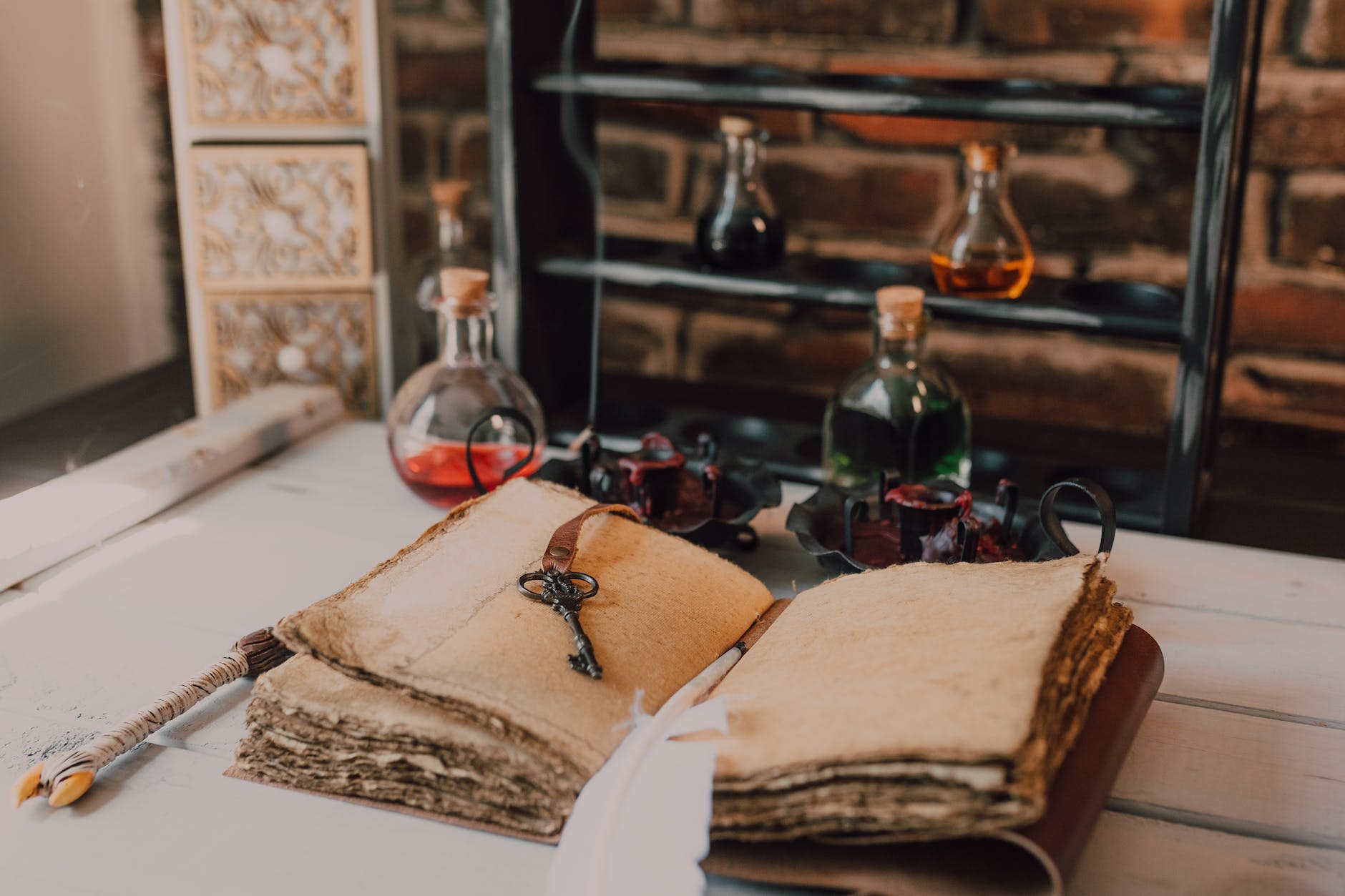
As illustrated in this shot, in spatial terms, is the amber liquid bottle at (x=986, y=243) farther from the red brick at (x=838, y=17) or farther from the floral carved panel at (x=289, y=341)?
the floral carved panel at (x=289, y=341)

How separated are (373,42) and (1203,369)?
0.99m

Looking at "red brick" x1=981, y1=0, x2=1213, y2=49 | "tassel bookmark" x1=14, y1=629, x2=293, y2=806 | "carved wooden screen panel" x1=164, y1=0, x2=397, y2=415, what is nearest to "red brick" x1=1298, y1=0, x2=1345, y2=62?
"red brick" x1=981, y1=0, x2=1213, y2=49

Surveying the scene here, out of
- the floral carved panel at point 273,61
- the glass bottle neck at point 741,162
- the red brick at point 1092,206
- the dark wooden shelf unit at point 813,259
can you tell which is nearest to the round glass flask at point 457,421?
the dark wooden shelf unit at point 813,259

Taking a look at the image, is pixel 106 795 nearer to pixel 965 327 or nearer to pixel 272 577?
pixel 272 577

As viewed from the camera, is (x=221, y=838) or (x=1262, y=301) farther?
(x=1262, y=301)

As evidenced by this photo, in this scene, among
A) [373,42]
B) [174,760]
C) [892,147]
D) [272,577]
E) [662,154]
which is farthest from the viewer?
[662,154]

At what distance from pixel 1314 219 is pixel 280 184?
3.94 feet

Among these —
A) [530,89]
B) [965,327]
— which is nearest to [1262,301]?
[965,327]

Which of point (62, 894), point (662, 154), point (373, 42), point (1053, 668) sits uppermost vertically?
point (373, 42)

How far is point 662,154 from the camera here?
1802 millimetres

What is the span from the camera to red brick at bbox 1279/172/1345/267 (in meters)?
1.53

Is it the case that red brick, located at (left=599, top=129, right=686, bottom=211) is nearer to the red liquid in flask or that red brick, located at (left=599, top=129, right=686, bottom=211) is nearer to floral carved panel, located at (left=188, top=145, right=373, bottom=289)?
floral carved panel, located at (left=188, top=145, right=373, bottom=289)

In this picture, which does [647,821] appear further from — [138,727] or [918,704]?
[138,727]

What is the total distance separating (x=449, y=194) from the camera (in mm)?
1644
